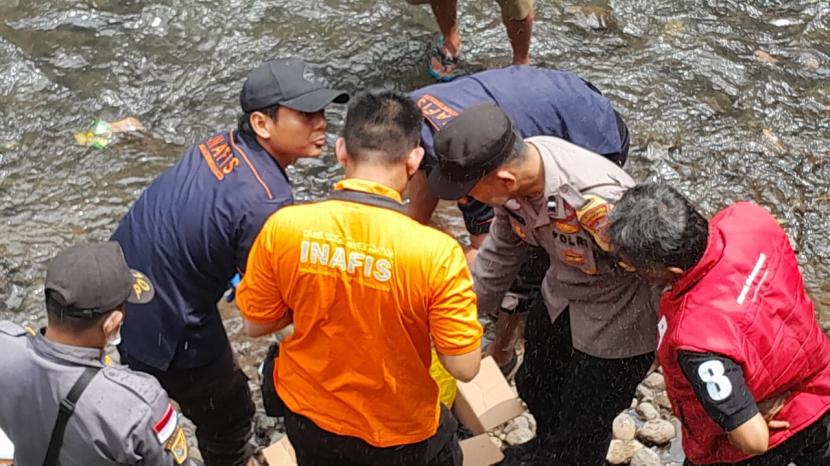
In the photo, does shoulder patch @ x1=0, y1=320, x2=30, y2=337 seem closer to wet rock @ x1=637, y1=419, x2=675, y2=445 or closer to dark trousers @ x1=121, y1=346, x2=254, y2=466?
dark trousers @ x1=121, y1=346, x2=254, y2=466

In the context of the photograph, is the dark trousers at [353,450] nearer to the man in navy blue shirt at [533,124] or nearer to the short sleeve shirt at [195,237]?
the short sleeve shirt at [195,237]

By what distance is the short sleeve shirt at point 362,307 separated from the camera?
2377 millimetres

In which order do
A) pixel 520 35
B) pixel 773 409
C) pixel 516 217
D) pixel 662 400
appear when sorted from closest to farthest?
pixel 773 409 → pixel 516 217 → pixel 662 400 → pixel 520 35

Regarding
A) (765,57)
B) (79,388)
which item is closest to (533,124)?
(79,388)

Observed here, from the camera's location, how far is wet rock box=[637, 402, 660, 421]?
406 centimetres

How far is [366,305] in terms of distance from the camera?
2.45 metres

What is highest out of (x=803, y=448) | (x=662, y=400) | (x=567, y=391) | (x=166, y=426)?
(x=166, y=426)

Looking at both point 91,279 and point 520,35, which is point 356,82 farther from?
point 91,279

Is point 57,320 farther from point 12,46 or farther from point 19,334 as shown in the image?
point 12,46

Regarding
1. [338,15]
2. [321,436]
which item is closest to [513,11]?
[338,15]

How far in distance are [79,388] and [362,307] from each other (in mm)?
828

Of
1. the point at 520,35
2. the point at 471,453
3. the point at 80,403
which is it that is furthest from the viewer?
the point at 520,35

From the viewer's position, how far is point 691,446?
2.87 m

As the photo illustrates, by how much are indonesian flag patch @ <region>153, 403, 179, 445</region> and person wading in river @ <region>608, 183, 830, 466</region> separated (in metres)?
1.43
